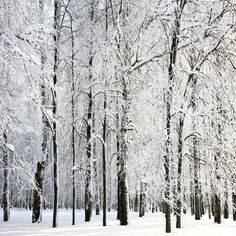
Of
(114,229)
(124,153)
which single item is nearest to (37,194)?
(124,153)

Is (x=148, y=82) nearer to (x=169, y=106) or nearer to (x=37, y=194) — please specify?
(x=169, y=106)

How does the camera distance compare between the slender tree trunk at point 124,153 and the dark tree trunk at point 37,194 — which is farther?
the dark tree trunk at point 37,194

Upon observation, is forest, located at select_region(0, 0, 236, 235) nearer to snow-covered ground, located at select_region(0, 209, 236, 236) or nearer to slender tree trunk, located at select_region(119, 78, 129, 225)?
slender tree trunk, located at select_region(119, 78, 129, 225)

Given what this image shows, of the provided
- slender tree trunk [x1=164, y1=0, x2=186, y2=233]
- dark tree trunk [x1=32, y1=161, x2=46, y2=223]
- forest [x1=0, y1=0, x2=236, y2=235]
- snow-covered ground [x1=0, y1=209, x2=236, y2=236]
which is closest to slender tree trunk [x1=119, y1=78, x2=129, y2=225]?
forest [x1=0, y1=0, x2=236, y2=235]

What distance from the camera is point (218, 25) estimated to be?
13453 millimetres

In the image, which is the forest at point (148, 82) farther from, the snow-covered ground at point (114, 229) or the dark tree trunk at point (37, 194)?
the snow-covered ground at point (114, 229)

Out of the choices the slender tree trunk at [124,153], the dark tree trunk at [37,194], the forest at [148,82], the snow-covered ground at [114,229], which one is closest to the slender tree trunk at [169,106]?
the forest at [148,82]

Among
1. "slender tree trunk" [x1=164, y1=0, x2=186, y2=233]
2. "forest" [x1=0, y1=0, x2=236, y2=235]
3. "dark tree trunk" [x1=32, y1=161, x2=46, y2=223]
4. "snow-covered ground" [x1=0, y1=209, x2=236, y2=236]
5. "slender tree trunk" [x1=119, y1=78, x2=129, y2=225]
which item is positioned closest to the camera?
"forest" [x1=0, y1=0, x2=236, y2=235]

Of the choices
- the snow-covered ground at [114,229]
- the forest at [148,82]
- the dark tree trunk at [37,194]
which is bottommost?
the snow-covered ground at [114,229]

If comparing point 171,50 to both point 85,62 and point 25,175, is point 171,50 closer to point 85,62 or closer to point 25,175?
point 85,62

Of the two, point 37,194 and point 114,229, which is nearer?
point 114,229

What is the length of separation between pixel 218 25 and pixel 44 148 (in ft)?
35.8

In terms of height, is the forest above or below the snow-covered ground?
above

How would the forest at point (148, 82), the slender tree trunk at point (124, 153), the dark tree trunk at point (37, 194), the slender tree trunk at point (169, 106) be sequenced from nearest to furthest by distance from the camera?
1. the forest at point (148, 82)
2. the slender tree trunk at point (169, 106)
3. the slender tree trunk at point (124, 153)
4. the dark tree trunk at point (37, 194)
